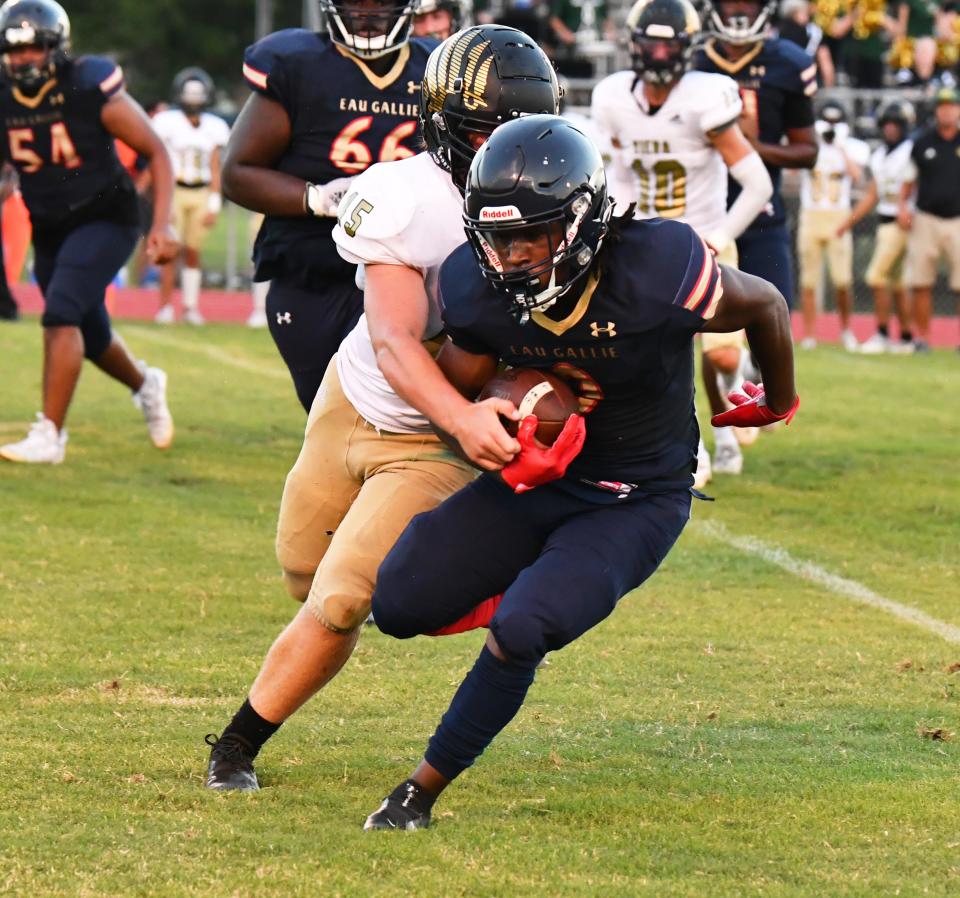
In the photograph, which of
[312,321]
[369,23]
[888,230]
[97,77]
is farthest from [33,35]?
[888,230]

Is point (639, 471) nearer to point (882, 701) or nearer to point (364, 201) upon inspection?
point (364, 201)

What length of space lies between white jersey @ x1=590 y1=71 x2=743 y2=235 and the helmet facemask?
14.7ft

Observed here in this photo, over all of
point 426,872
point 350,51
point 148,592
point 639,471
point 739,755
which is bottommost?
point 148,592

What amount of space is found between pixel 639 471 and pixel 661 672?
147cm

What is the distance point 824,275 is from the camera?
20297mm

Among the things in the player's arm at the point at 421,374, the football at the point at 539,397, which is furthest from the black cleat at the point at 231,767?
the football at the point at 539,397

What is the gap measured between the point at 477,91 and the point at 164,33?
2792 cm

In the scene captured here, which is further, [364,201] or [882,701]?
[882,701]

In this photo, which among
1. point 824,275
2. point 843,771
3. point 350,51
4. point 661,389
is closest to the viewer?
point 661,389

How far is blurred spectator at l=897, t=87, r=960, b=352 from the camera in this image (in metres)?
15.6

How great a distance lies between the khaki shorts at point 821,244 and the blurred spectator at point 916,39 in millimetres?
5015

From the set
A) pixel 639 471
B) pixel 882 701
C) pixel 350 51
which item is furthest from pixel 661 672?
pixel 350 51

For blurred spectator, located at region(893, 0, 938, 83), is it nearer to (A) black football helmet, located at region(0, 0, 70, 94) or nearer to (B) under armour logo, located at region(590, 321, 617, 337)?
(A) black football helmet, located at region(0, 0, 70, 94)

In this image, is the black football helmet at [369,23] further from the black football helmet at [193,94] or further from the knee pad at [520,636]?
the black football helmet at [193,94]
